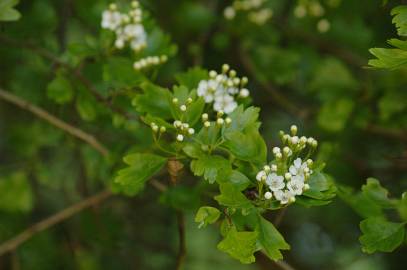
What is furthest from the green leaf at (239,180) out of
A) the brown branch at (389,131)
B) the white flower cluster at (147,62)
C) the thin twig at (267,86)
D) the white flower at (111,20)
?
the thin twig at (267,86)

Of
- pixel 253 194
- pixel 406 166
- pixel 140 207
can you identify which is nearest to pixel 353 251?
pixel 406 166

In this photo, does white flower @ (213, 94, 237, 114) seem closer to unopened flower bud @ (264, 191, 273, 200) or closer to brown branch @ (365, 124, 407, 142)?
unopened flower bud @ (264, 191, 273, 200)

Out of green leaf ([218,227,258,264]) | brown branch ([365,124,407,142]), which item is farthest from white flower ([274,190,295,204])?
brown branch ([365,124,407,142])

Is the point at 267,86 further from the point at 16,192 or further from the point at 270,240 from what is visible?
the point at 270,240

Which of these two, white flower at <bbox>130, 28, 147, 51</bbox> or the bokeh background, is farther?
the bokeh background

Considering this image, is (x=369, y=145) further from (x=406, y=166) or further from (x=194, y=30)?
(x=194, y=30)

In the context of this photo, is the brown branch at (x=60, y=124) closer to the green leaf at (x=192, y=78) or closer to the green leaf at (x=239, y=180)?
the green leaf at (x=192, y=78)

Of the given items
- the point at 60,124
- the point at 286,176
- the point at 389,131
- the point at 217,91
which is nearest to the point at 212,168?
the point at 286,176
